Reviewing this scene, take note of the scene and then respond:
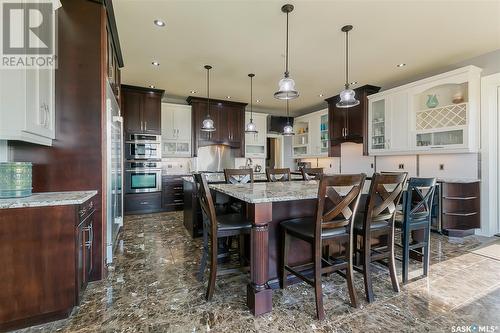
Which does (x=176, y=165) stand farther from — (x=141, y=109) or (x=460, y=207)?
(x=460, y=207)

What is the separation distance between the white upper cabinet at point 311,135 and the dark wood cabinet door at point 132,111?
14.7 ft

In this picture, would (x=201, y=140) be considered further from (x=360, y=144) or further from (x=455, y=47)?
(x=455, y=47)

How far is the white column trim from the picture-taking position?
3504mm

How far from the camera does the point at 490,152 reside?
3.50 metres

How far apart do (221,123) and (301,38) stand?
A: 11.2 ft

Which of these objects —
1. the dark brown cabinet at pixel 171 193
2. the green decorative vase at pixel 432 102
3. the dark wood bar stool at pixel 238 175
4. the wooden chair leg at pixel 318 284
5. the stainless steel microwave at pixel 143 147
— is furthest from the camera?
the dark brown cabinet at pixel 171 193

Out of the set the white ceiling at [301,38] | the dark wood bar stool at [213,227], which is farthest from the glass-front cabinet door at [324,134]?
the dark wood bar stool at [213,227]

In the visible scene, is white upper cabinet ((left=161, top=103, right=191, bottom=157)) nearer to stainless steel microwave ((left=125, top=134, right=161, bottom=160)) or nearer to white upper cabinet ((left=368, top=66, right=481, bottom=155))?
stainless steel microwave ((left=125, top=134, right=161, bottom=160))

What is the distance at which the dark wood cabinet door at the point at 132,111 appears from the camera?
5027 millimetres

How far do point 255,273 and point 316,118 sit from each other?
557 cm

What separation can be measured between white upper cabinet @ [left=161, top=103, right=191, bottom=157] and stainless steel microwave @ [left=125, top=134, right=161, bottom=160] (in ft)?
1.28

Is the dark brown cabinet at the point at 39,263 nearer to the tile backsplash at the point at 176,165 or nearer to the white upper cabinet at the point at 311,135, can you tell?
the tile backsplash at the point at 176,165

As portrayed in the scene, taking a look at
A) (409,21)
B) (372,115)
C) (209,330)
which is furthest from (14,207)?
(372,115)

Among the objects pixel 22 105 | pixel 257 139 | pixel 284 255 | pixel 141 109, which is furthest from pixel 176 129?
pixel 284 255
